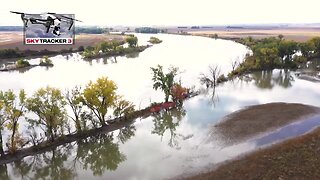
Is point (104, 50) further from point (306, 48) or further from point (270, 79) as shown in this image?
point (306, 48)

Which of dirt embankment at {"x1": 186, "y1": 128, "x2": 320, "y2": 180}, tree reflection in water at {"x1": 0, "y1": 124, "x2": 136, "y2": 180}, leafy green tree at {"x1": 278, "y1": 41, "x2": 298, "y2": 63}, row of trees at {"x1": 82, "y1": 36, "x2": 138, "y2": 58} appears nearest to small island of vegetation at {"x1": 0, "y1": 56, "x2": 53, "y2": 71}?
row of trees at {"x1": 82, "y1": 36, "x2": 138, "y2": 58}

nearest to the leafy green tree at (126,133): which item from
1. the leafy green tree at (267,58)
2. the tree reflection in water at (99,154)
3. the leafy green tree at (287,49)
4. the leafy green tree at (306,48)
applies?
the tree reflection in water at (99,154)

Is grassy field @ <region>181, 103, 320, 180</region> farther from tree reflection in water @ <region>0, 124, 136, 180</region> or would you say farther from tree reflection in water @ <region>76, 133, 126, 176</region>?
tree reflection in water @ <region>0, 124, 136, 180</region>

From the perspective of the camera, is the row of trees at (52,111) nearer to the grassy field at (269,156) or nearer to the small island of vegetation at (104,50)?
the grassy field at (269,156)

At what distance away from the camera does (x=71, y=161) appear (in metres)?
28.5

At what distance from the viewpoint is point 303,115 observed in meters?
37.1

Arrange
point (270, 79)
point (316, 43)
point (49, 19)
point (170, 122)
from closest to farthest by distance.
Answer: point (49, 19) < point (170, 122) < point (270, 79) < point (316, 43)

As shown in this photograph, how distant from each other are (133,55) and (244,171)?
7487 cm

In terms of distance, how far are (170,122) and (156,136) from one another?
4.70 meters

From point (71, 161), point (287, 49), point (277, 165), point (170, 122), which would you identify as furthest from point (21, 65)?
point (277, 165)

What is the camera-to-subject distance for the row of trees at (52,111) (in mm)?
27631

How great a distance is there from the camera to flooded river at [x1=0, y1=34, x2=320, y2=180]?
86.8 feet

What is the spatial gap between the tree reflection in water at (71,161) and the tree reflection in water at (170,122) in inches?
165

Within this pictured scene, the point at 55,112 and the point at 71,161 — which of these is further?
the point at 55,112
